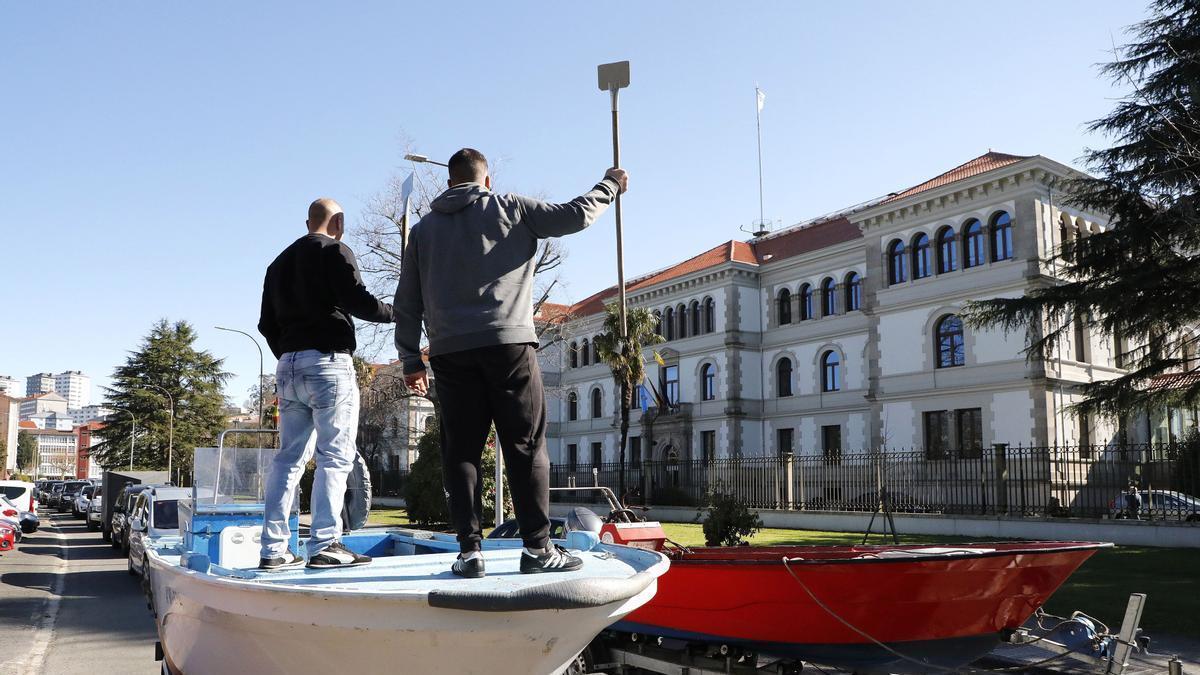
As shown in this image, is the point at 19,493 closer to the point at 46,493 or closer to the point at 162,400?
the point at 46,493

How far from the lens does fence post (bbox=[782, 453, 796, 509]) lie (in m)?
27.3

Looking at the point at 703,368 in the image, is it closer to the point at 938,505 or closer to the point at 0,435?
the point at 938,505

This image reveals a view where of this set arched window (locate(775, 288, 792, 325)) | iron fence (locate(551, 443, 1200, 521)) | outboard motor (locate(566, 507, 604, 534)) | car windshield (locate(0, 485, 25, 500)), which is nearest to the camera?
outboard motor (locate(566, 507, 604, 534))

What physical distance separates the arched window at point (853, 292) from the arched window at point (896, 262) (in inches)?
142

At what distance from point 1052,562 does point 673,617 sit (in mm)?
2703

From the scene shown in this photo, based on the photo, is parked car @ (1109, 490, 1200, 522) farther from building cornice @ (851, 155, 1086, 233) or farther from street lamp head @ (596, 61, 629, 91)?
street lamp head @ (596, 61, 629, 91)

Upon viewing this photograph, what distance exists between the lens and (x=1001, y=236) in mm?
34281

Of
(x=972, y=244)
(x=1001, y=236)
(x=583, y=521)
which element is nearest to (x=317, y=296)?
(x=583, y=521)

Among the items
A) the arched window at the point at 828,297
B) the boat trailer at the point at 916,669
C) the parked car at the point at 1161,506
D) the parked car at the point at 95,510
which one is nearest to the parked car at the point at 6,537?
the parked car at the point at 95,510

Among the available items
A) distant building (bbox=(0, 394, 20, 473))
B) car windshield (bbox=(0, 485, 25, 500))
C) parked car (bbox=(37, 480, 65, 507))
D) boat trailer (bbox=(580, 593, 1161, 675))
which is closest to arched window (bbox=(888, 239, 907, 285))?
boat trailer (bbox=(580, 593, 1161, 675))

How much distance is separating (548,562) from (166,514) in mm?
12984

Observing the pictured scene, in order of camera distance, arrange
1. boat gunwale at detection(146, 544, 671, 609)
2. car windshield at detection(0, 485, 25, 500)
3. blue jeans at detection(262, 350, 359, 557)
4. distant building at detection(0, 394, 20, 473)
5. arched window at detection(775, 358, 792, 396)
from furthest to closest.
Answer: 1. distant building at detection(0, 394, 20, 473)
2. arched window at detection(775, 358, 792, 396)
3. car windshield at detection(0, 485, 25, 500)
4. blue jeans at detection(262, 350, 359, 557)
5. boat gunwale at detection(146, 544, 671, 609)

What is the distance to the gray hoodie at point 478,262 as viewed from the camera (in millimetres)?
3818

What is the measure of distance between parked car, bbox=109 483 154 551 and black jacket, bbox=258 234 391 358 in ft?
55.5
